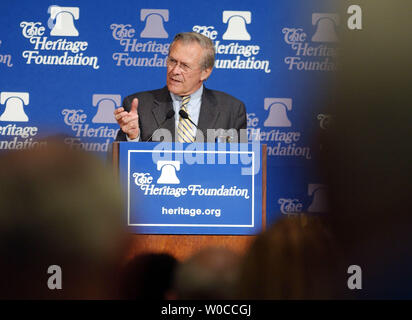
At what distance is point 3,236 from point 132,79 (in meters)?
1.62

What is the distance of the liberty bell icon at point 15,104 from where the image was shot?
443 cm

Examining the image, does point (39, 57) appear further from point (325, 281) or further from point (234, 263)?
point (325, 281)

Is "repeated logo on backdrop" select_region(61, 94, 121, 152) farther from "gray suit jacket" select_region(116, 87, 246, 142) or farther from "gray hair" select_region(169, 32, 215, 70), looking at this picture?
"gray hair" select_region(169, 32, 215, 70)

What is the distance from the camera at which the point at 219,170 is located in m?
3.13

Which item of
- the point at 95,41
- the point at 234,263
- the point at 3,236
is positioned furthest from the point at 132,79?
the point at 234,263

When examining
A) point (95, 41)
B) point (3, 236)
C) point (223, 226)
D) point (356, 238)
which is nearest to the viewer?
point (223, 226)

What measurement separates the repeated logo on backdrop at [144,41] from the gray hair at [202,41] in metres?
0.21

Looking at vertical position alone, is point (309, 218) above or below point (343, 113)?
below

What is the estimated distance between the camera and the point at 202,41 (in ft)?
14.0

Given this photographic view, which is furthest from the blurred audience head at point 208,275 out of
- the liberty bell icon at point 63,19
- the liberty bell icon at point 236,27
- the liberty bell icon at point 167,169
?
the liberty bell icon at point 63,19

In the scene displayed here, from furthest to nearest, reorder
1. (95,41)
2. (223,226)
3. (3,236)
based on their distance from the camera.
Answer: (95,41) → (3,236) → (223,226)

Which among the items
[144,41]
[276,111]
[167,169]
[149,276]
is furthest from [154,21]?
[149,276]

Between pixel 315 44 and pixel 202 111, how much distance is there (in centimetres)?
114

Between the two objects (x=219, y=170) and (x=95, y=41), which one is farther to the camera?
(x=95, y=41)
